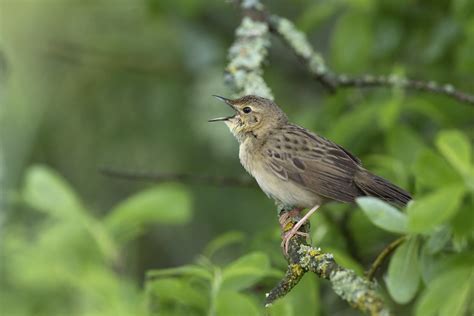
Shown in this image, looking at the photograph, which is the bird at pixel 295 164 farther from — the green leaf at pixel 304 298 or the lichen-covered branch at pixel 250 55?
the green leaf at pixel 304 298

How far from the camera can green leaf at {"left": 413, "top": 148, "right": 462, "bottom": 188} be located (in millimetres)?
3029

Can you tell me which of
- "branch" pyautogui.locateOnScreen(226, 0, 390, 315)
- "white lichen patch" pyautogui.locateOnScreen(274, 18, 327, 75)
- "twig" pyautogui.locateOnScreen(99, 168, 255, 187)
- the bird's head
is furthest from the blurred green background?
the bird's head

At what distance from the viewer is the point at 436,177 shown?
10.0 ft

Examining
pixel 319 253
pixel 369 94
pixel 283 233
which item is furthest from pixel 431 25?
pixel 319 253

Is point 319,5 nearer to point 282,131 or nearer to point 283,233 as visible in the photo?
point 282,131

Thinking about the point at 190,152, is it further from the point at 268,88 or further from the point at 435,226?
the point at 435,226

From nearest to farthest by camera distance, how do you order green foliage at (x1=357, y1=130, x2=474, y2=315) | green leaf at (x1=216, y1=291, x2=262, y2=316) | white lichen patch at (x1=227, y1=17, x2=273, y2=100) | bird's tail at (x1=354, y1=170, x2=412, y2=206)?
green foliage at (x1=357, y1=130, x2=474, y2=315) → green leaf at (x1=216, y1=291, x2=262, y2=316) → bird's tail at (x1=354, y1=170, x2=412, y2=206) → white lichen patch at (x1=227, y1=17, x2=273, y2=100)

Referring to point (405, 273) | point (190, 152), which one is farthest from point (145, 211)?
point (190, 152)

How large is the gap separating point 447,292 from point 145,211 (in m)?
2.26

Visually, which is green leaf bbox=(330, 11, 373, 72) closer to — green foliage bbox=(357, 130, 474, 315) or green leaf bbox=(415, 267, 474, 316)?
green foliage bbox=(357, 130, 474, 315)

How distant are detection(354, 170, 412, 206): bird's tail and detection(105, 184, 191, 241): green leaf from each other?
1053mm

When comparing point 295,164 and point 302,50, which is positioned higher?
point 302,50

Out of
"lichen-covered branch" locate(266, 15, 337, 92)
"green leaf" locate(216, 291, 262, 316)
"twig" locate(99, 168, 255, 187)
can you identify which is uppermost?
"lichen-covered branch" locate(266, 15, 337, 92)

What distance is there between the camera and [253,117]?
5574 mm
